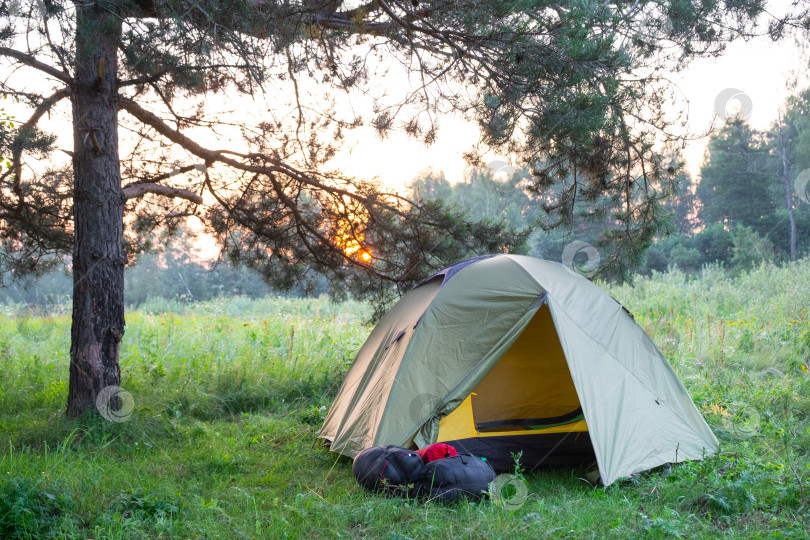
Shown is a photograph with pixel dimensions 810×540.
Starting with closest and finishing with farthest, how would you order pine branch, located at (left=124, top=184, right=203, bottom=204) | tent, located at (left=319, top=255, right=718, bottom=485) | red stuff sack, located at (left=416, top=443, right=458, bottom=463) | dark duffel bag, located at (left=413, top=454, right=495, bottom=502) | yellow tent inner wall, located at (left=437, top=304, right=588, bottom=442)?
dark duffel bag, located at (left=413, top=454, right=495, bottom=502)
red stuff sack, located at (left=416, top=443, right=458, bottom=463)
tent, located at (left=319, top=255, right=718, bottom=485)
yellow tent inner wall, located at (left=437, top=304, right=588, bottom=442)
pine branch, located at (left=124, top=184, right=203, bottom=204)

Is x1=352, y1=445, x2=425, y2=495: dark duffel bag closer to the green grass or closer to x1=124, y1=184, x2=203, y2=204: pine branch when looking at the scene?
the green grass

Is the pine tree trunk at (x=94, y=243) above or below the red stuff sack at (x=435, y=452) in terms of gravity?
above

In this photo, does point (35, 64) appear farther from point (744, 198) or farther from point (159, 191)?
point (744, 198)

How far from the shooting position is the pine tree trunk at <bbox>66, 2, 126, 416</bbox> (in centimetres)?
472

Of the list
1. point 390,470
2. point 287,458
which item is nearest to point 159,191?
point 287,458

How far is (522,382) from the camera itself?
475cm

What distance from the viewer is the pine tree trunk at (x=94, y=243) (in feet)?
15.5

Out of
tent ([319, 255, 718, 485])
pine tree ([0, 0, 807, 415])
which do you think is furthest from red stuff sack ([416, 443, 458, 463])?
pine tree ([0, 0, 807, 415])

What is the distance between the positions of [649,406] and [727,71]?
13.0ft

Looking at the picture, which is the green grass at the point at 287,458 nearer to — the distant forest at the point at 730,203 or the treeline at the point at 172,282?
the distant forest at the point at 730,203

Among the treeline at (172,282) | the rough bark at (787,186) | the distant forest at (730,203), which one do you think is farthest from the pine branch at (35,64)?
the rough bark at (787,186)

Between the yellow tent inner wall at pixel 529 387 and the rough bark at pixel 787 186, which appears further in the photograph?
the rough bark at pixel 787 186

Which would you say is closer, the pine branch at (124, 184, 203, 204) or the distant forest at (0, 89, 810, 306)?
the pine branch at (124, 184, 203, 204)

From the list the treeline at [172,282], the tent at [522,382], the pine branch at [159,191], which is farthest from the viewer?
the treeline at [172,282]
